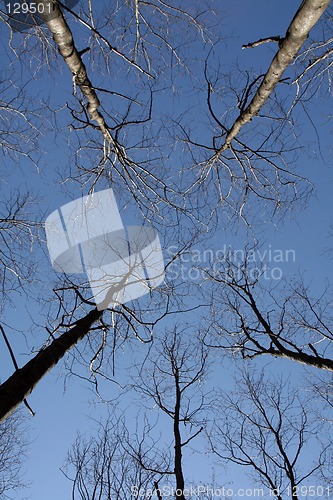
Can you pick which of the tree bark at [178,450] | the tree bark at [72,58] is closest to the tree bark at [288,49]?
the tree bark at [72,58]

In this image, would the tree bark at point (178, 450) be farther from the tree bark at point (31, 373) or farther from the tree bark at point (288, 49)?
the tree bark at point (288, 49)

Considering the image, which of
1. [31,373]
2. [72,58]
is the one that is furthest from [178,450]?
[72,58]

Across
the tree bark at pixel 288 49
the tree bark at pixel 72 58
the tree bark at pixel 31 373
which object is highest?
the tree bark at pixel 288 49

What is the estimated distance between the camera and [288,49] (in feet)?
10.8

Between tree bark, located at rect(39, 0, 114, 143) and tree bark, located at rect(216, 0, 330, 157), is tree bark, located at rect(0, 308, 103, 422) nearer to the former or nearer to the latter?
tree bark, located at rect(39, 0, 114, 143)

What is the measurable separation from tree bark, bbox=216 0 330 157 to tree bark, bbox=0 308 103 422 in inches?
115

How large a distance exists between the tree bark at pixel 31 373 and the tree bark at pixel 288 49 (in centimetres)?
292

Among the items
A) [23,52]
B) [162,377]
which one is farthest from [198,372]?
[23,52]

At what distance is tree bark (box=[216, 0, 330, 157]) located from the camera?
2.97 m

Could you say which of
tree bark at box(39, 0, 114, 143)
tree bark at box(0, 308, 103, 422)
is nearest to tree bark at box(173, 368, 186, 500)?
tree bark at box(0, 308, 103, 422)

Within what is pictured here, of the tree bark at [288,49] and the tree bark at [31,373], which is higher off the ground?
the tree bark at [288,49]

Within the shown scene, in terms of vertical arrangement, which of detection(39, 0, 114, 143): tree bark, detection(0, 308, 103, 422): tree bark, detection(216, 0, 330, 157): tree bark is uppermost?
detection(216, 0, 330, 157): tree bark

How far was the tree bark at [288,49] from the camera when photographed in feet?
9.73

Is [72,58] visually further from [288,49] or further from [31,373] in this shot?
[31,373]
